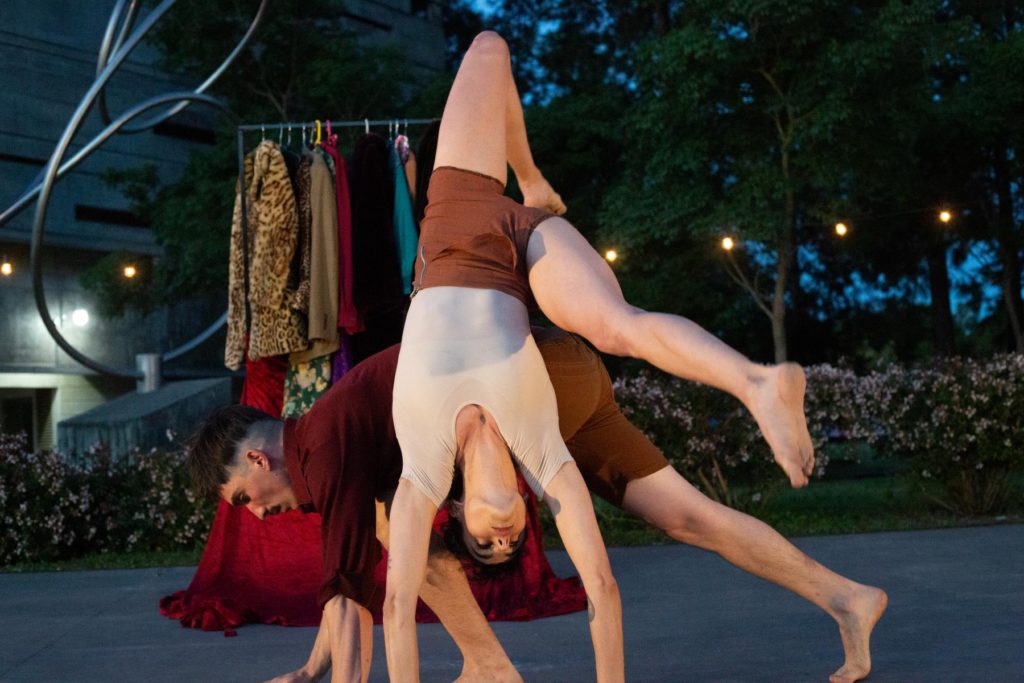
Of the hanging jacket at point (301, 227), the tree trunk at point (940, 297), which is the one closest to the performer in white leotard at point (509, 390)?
the hanging jacket at point (301, 227)

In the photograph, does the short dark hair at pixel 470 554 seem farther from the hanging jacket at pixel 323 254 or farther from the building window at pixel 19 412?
the building window at pixel 19 412

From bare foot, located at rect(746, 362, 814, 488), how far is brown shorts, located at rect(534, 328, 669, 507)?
826mm

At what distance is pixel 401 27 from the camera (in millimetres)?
25031

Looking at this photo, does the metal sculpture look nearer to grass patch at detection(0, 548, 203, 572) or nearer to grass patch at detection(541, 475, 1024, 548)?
grass patch at detection(0, 548, 203, 572)

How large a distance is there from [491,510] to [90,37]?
20733 mm

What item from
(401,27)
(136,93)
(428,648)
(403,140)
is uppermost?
(401,27)

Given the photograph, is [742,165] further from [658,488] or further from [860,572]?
[658,488]

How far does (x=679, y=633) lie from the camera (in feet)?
14.1

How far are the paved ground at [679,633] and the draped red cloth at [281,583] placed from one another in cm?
12

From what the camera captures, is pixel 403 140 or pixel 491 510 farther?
pixel 403 140

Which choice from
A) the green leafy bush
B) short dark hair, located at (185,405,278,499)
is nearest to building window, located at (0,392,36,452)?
the green leafy bush

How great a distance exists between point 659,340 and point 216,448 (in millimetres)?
1392

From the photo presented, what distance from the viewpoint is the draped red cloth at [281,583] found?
493 cm

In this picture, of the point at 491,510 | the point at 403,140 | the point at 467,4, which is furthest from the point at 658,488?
the point at 467,4
